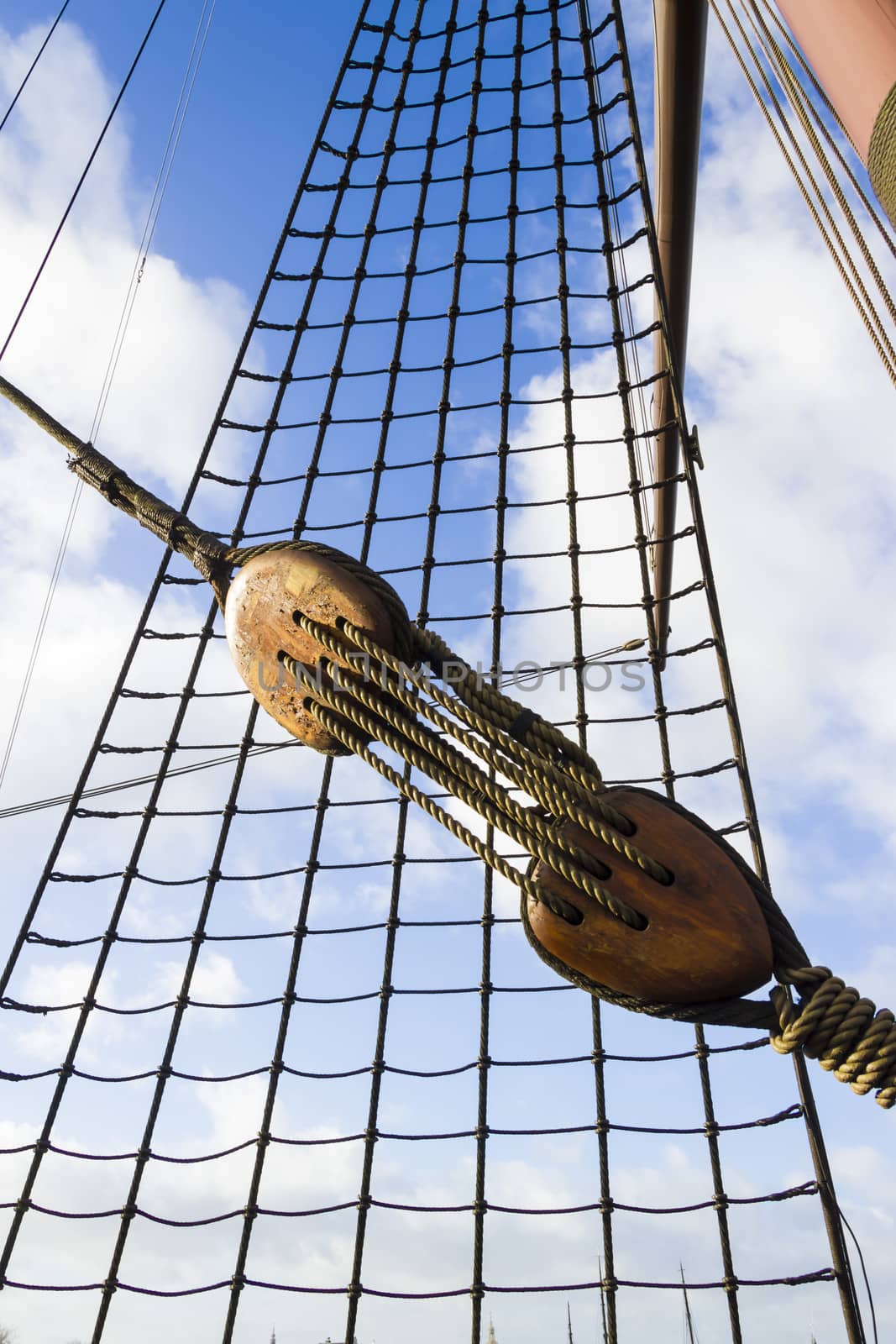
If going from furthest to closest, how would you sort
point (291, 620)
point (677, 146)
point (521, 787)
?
1. point (677, 146)
2. point (291, 620)
3. point (521, 787)

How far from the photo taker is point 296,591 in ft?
3.77

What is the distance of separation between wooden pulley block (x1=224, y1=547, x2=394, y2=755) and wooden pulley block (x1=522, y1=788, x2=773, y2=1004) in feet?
1.19

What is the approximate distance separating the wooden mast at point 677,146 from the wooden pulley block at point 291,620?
1494 millimetres

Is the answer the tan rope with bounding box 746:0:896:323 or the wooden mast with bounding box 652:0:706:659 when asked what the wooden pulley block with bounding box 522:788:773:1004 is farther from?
the wooden mast with bounding box 652:0:706:659

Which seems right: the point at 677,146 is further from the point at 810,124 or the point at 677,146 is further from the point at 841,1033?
the point at 841,1033

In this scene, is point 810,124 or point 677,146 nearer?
point 810,124

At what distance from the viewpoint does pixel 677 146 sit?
3494 mm

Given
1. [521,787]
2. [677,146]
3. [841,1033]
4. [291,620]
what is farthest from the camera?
[677,146]

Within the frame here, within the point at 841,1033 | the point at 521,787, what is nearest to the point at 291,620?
the point at 521,787

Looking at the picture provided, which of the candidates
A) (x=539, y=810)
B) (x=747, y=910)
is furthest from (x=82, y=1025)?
(x=747, y=910)

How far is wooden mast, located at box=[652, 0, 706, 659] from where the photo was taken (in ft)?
10.0

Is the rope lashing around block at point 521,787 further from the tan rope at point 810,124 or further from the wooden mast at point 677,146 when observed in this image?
the wooden mast at point 677,146

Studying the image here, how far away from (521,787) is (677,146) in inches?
131

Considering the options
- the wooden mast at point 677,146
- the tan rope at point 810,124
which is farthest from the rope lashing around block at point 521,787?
the wooden mast at point 677,146
